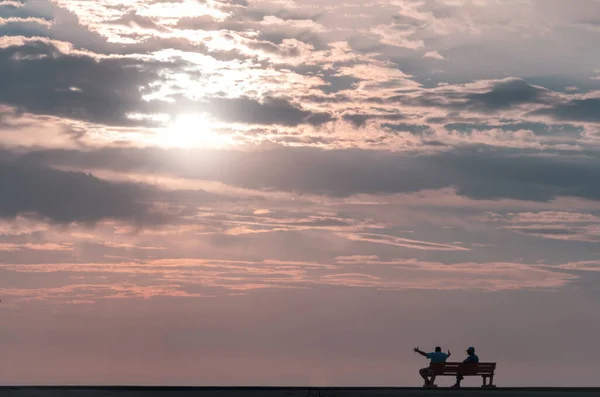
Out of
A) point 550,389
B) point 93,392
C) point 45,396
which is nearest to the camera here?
point 45,396

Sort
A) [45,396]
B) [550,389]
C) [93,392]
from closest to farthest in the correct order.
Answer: [45,396], [93,392], [550,389]

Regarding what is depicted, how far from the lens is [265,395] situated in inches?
1510

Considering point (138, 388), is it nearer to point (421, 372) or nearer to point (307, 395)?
point (307, 395)

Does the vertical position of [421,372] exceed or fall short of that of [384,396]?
it exceeds it

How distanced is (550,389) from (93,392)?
20.2 metres

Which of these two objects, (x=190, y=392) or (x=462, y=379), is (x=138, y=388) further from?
(x=462, y=379)

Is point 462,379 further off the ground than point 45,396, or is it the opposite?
point 462,379

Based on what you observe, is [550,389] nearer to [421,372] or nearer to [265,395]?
[421,372]

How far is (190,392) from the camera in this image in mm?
41031

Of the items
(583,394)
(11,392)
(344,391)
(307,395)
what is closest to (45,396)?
(11,392)

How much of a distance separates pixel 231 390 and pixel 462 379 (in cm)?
1074

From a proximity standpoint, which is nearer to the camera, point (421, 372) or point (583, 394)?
point (583, 394)

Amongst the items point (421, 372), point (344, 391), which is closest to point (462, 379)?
point (421, 372)

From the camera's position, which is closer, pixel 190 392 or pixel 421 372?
pixel 190 392
